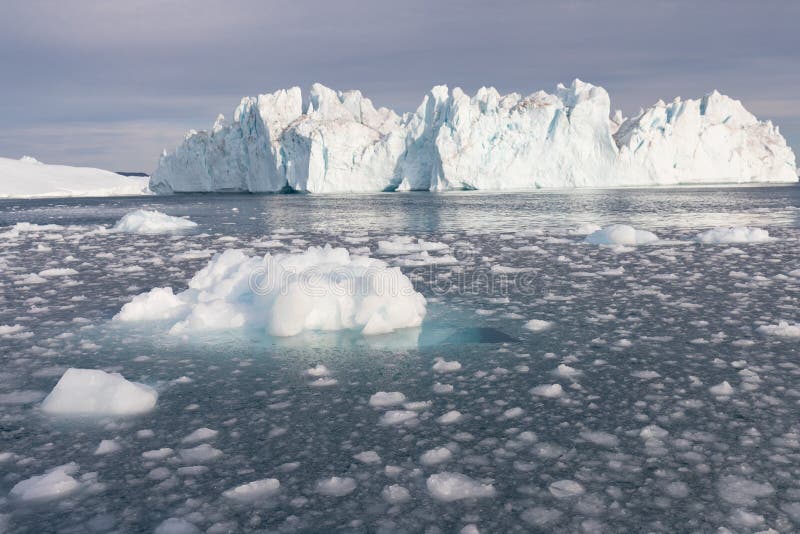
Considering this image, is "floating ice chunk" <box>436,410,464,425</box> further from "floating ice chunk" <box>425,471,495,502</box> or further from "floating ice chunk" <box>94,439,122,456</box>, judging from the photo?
"floating ice chunk" <box>94,439,122,456</box>

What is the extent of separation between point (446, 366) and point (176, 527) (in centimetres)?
301

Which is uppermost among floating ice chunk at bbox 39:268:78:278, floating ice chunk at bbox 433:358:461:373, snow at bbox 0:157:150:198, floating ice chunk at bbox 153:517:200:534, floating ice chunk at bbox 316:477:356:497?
snow at bbox 0:157:150:198

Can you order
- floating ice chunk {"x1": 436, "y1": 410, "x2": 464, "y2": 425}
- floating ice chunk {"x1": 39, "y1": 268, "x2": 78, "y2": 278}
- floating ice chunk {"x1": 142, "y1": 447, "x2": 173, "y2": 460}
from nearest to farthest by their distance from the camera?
floating ice chunk {"x1": 142, "y1": 447, "x2": 173, "y2": 460}
floating ice chunk {"x1": 436, "y1": 410, "x2": 464, "y2": 425}
floating ice chunk {"x1": 39, "y1": 268, "x2": 78, "y2": 278}

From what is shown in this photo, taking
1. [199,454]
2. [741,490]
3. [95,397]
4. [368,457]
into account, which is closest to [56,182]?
[95,397]

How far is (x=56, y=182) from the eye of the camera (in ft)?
331

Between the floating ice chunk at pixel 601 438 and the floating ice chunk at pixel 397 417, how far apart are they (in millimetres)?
1205

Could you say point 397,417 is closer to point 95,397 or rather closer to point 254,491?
point 254,491

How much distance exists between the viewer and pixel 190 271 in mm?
11492

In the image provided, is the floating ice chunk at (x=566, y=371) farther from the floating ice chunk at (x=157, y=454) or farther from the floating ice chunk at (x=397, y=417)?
the floating ice chunk at (x=157, y=454)

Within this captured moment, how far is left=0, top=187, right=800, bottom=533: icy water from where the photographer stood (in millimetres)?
3209

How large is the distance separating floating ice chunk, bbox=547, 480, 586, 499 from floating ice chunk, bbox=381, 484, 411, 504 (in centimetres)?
81

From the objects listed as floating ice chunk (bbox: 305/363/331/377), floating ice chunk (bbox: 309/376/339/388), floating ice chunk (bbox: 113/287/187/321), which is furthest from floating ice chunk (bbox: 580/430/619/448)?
floating ice chunk (bbox: 113/287/187/321)

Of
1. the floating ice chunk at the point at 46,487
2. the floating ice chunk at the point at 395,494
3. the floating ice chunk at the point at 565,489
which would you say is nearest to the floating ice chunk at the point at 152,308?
the floating ice chunk at the point at 46,487

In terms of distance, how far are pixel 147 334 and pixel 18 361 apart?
132 cm
